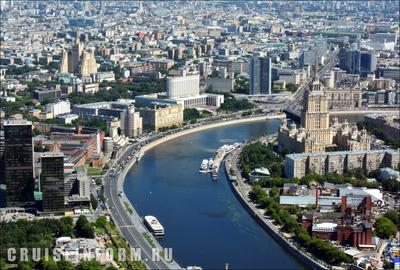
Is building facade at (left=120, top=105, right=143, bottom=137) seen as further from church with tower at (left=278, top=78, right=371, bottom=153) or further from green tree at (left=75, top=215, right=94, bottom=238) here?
green tree at (left=75, top=215, right=94, bottom=238)

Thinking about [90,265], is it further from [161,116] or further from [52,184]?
[161,116]

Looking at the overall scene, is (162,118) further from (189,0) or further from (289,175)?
(189,0)

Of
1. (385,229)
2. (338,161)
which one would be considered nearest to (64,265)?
(385,229)

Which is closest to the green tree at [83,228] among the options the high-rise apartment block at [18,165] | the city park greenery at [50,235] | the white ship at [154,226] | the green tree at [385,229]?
the city park greenery at [50,235]

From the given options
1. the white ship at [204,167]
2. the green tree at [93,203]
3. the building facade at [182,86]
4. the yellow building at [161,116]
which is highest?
the building facade at [182,86]

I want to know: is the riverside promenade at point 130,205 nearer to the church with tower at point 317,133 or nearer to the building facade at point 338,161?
the church with tower at point 317,133

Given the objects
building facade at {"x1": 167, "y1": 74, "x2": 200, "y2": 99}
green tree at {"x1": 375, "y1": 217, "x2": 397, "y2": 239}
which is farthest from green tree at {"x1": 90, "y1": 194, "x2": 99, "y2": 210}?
building facade at {"x1": 167, "y1": 74, "x2": 200, "y2": 99}
